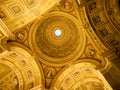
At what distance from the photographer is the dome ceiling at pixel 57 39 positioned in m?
12.3

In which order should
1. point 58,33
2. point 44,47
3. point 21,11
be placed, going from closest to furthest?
1. point 21,11
2. point 44,47
3. point 58,33

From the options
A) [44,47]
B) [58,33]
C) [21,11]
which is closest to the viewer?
[21,11]

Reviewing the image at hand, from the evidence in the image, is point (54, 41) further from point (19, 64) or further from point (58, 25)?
point (19, 64)

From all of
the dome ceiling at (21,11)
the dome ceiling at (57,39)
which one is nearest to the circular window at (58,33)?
the dome ceiling at (57,39)

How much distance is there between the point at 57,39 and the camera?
12930mm

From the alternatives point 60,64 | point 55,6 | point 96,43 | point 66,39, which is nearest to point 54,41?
point 66,39

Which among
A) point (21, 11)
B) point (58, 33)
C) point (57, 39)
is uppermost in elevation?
point (21, 11)

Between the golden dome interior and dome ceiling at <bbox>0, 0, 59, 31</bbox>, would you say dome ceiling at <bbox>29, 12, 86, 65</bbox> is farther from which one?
dome ceiling at <bbox>0, 0, 59, 31</bbox>

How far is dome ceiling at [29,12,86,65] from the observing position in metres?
12.3

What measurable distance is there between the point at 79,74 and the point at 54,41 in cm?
304

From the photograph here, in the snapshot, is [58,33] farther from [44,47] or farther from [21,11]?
[21,11]

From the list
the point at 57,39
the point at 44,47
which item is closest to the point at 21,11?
the point at 44,47

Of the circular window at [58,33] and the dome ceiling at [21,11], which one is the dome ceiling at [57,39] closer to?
the circular window at [58,33]

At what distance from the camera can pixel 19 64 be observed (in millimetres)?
12492
